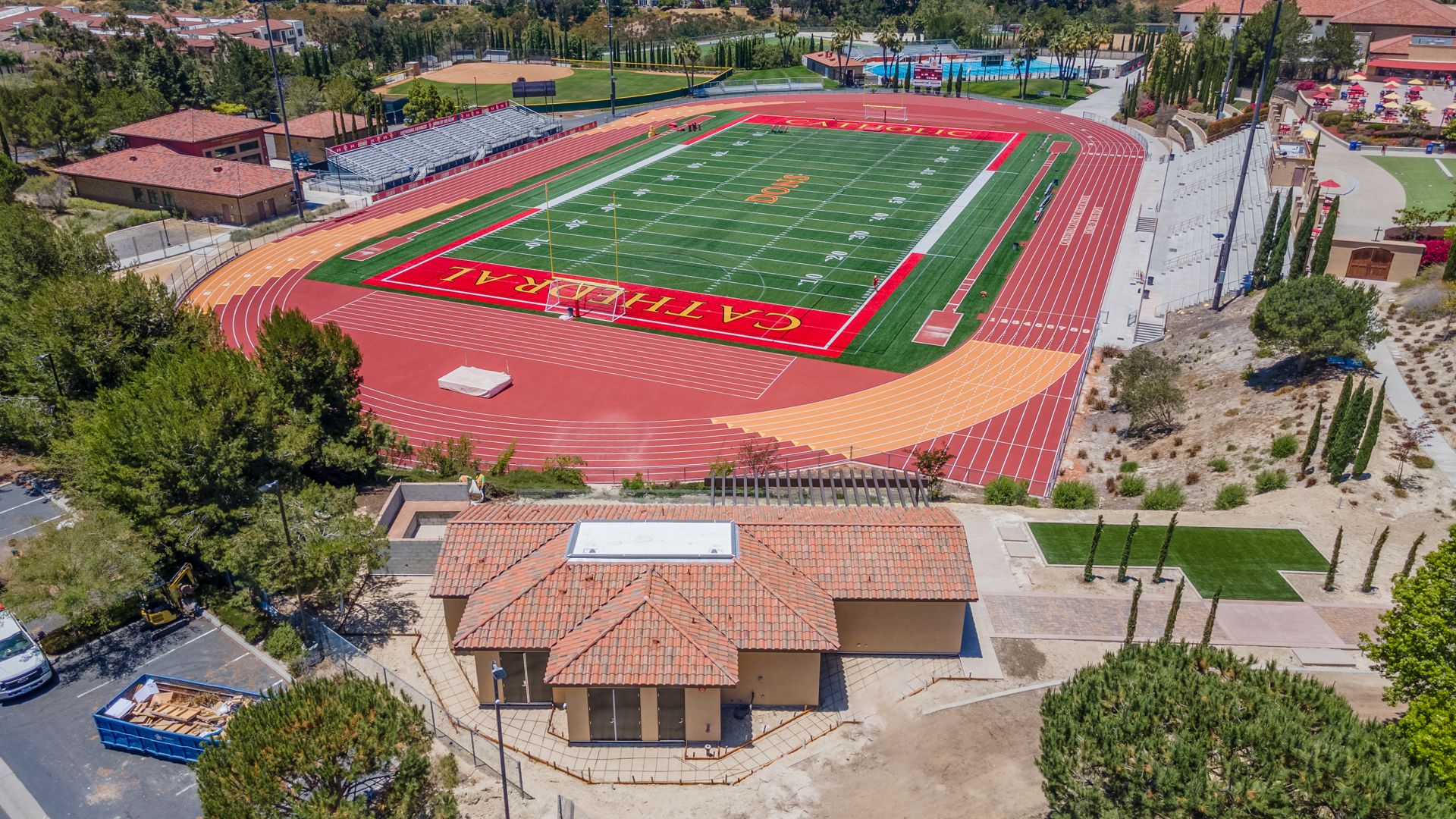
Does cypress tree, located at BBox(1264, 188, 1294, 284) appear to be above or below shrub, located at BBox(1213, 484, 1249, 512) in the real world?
above

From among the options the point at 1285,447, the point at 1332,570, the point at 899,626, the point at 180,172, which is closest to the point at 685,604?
the point at 899,626

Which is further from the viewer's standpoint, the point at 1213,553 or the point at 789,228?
the point at 789,228

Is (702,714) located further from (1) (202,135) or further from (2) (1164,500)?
(1) (202,135)

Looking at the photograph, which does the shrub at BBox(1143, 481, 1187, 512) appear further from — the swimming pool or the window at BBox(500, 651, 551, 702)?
the swimming pool

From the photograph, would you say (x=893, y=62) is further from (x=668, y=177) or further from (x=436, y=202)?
(x=436, y=202)

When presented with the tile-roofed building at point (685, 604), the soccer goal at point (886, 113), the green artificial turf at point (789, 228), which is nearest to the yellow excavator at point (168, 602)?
the tile-roofed building at point (685, 604)

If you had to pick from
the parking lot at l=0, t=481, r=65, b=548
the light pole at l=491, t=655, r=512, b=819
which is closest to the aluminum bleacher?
the parking lot at l=0, t=481, r=65, b=548
